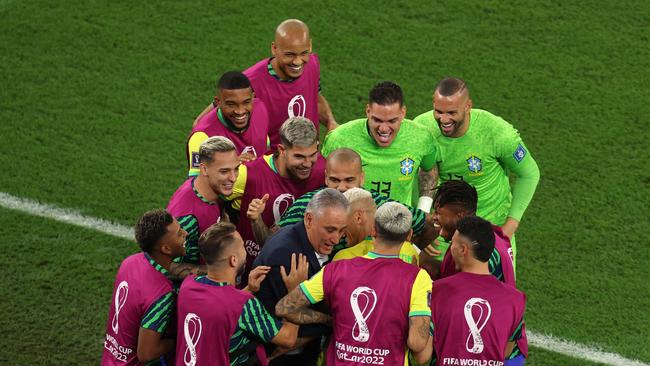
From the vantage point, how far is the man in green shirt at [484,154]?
6855 millimetres

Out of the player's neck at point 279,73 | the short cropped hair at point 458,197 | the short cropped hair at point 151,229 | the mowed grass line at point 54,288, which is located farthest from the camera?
the player's neck at point 279,73

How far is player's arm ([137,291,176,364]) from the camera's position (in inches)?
209

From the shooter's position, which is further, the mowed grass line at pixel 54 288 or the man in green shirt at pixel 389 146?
the mowed grass line at pixel 54 288

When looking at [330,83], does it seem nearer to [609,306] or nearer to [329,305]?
[609,306]

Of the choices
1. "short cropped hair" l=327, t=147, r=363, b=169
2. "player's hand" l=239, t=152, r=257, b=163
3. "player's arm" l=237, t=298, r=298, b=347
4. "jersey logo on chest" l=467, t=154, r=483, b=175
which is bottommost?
"player's arm" l=237, t=298, r=298, b=347

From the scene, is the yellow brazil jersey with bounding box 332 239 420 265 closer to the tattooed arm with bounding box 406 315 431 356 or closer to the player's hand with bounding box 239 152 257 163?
the tattooed arm with bounding box 406 315 431 356

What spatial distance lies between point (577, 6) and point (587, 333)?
5076 mm

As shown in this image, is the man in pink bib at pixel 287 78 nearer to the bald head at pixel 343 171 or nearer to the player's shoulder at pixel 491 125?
the player's shoulder at pixel 491 125

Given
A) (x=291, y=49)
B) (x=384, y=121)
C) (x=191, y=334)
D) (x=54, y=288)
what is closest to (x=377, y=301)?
(x=191, y=334)

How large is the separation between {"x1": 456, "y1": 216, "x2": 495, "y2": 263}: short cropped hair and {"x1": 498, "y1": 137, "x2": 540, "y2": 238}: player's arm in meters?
1.69

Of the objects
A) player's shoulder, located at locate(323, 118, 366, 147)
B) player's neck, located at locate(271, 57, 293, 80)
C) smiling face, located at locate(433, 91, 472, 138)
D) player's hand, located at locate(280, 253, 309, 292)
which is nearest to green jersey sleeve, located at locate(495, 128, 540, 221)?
smiling face, located at locate(433, 91, 472, 138)

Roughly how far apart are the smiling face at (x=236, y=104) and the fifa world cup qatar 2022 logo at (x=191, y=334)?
6.84 feet

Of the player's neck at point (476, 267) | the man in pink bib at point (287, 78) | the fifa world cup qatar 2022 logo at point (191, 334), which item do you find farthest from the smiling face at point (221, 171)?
the player's neck at point (476, 267)

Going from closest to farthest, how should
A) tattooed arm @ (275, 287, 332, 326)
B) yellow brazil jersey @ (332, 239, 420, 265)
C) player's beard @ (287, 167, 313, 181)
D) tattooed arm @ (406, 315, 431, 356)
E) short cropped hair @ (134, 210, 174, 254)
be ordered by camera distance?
tattooed arm @ (406, 315, 431, 356) → tattooed arm @ (275, 287, 332, 326) → short cropped hair @ (134, 210, 174, 254) → yellow brazil jersey @ (332, 239, 420, 265) → player's beard @ (287, 167, 313, 181)
